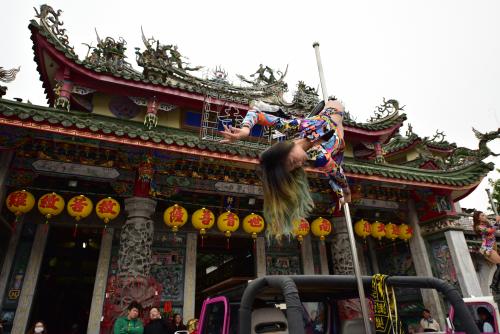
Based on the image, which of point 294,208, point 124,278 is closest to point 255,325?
point 294,208

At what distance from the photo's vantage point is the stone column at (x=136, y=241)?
6.66 m

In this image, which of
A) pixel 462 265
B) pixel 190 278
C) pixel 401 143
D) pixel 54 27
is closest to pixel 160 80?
pixel 54 27

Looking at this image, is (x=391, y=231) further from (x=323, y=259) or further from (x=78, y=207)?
(x=78, y=207)

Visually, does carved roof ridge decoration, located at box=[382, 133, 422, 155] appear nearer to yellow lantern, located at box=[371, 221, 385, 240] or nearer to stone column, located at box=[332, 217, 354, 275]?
yellow lantern, located at box=[371, 221, 385, 240]

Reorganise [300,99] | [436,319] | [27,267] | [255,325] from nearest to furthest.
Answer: [255,325] < [27,267] < [436,319] < [300,99]

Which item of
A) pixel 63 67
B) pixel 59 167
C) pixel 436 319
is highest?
pixel 63 67

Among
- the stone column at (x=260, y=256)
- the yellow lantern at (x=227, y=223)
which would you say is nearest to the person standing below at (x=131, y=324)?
the yellow lantern at (x=227, y=223)

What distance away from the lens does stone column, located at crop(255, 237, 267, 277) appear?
9.54 m

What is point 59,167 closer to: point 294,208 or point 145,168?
point 145,168

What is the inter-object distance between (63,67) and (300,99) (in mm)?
7580

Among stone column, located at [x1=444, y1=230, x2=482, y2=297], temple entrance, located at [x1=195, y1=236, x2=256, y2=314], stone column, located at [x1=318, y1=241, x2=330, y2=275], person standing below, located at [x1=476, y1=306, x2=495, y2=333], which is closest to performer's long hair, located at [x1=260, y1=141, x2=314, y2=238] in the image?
person standing below, located at [x1=476, y1=306, x2=495, y2=333]

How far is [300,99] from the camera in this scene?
11.9m

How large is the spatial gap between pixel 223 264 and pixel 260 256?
345 centimetres

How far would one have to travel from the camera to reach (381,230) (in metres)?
9.24
